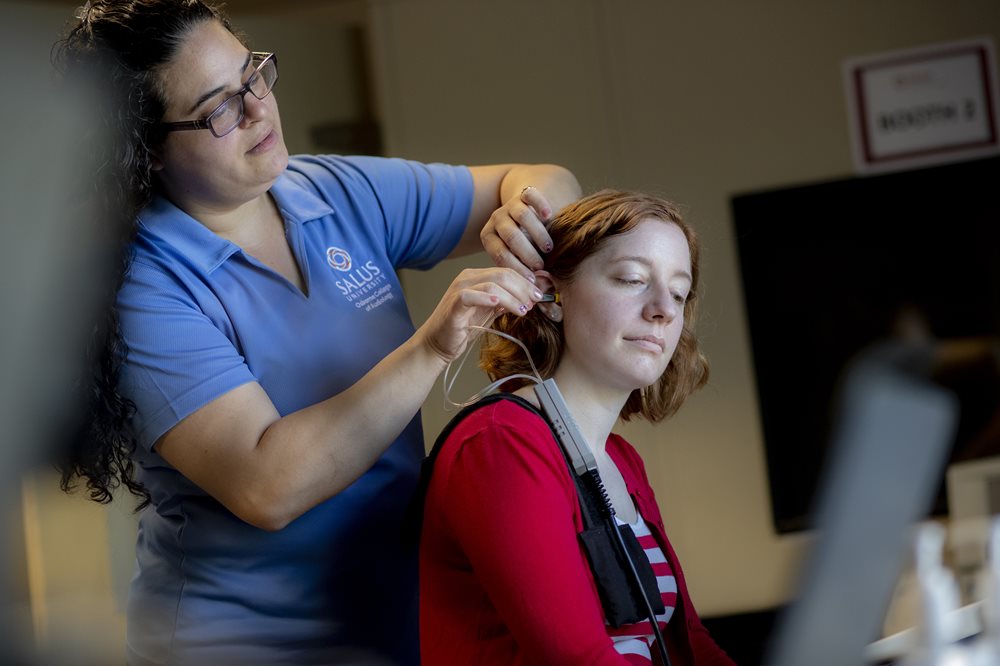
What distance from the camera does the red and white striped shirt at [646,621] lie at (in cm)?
126

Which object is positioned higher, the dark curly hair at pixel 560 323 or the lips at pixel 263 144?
the lips at pixel 263 144

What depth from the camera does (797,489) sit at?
3910mm

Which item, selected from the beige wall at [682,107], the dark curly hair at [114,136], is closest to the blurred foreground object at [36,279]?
the dark curly hair at [114,136]

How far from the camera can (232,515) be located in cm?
139

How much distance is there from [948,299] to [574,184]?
262cm

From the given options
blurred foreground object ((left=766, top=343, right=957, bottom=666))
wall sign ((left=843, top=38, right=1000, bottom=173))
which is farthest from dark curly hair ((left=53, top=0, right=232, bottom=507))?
wall sign ((left=843, top=38, right=1000, bottom=173))

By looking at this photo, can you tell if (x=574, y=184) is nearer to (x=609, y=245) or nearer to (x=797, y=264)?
(x=609, y=245)

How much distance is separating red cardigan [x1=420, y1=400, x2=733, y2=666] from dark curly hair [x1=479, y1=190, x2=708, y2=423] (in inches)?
7.6

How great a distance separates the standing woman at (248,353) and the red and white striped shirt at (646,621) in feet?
1.01

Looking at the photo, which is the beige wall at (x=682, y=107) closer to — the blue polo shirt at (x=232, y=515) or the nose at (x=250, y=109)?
the blue polo shirt at (x=232, y=515)

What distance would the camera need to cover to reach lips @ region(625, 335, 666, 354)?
1386 millimetres

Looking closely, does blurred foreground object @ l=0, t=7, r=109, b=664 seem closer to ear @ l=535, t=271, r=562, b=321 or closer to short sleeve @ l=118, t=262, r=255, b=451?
short sleeve @ l=118, t=262, r=255, b=451

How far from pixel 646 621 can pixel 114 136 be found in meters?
0.83

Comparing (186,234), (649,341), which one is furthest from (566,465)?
(186,234)
